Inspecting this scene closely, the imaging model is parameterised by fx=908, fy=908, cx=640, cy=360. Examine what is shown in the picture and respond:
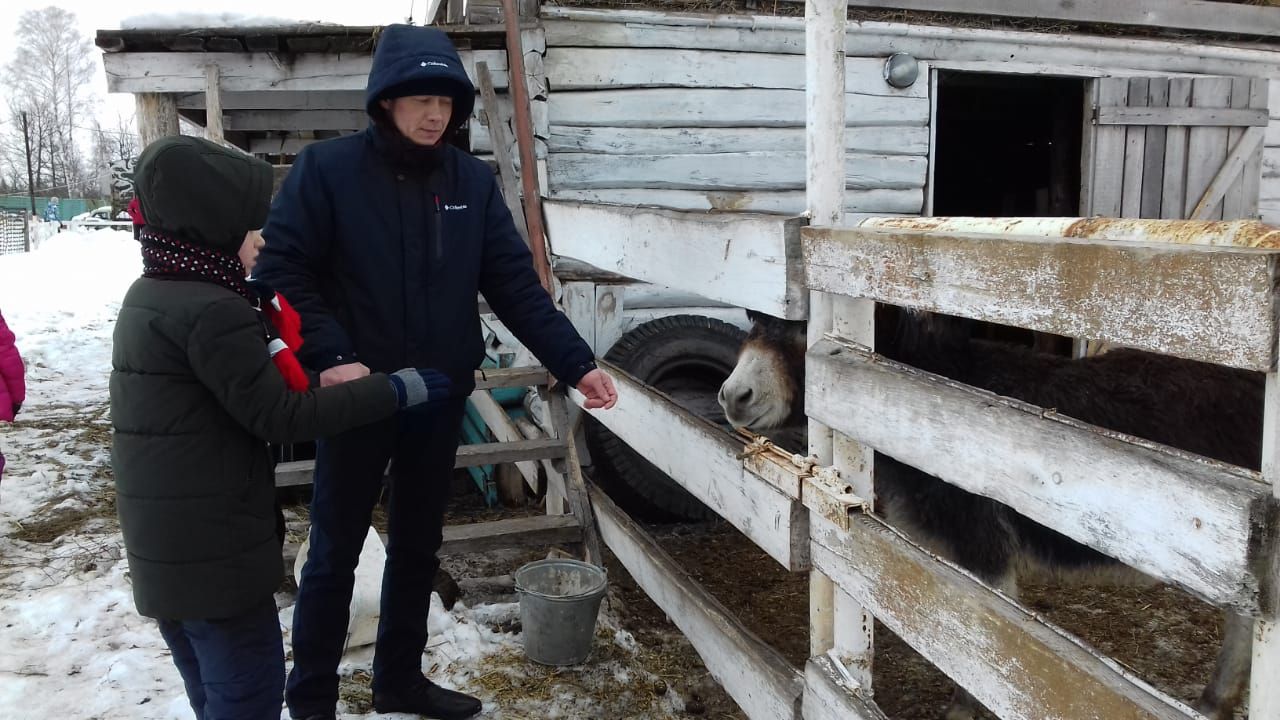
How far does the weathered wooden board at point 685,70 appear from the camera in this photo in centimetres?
609

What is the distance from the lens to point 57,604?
13.0ft

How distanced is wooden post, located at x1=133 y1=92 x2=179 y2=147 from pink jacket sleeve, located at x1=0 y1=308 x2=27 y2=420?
5.63 ft

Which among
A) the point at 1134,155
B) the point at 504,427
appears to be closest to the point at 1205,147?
the point at 1134,155

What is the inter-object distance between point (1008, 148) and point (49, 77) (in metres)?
68.0

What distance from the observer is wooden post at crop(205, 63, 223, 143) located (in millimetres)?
5289

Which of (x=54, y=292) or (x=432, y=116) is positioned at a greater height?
(x=432, y=116)

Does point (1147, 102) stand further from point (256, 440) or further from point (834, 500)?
point (256, 440)

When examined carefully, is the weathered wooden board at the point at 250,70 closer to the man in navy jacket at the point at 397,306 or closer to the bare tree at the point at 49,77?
the man in navy jacket at the point at 397,306

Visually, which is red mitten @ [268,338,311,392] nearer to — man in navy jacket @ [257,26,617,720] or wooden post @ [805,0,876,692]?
man in navy jacket @ [257,26,617,720]

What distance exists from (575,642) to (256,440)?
1676mm

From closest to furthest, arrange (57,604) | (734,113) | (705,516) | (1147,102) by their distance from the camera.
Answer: (57,604) < (705,516) < (734,113) < (1147,102)

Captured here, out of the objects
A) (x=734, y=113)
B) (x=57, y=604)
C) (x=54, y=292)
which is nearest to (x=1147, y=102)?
(x=734, y=113)

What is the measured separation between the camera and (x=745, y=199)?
6.61 meters

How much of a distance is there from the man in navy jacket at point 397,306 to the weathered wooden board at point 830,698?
108 centimetres
